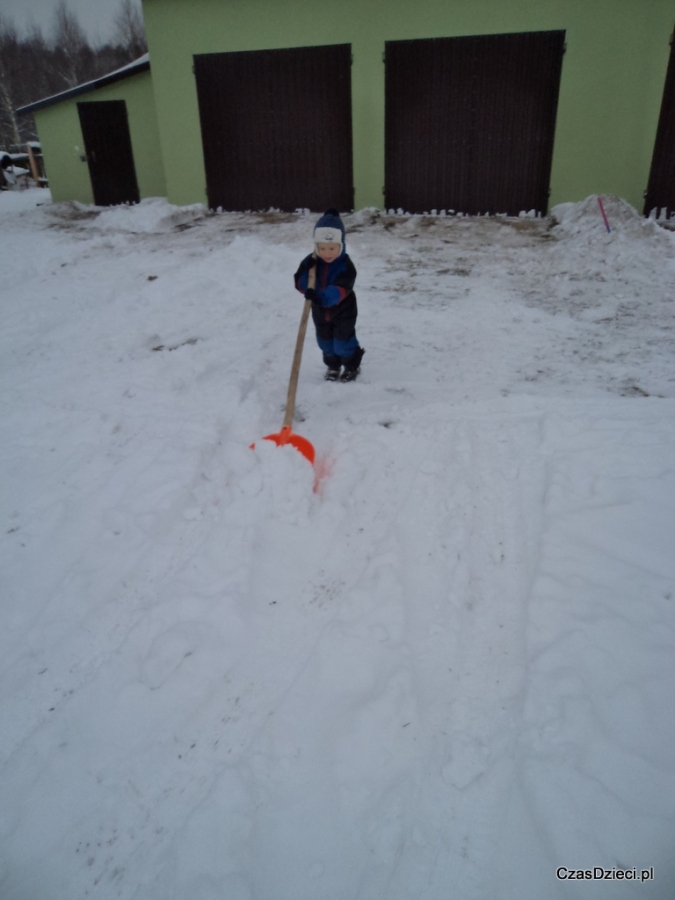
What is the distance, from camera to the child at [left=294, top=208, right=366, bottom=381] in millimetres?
3730

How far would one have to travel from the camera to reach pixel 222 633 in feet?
7.80

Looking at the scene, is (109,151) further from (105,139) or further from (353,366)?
(353,366)

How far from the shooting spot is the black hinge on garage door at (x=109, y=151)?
39.8 ft

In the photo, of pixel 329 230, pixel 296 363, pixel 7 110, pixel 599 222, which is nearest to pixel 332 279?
pixel 329 230

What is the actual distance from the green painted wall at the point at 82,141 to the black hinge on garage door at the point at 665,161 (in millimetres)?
9452

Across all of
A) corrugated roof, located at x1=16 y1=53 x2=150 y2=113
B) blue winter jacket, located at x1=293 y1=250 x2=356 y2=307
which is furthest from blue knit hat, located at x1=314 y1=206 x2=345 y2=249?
corrugated roof, located at x1=16 y1=53 x2=150 y2=113

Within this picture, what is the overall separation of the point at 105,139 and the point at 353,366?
447 inches

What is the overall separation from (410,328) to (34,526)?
11.6 feet

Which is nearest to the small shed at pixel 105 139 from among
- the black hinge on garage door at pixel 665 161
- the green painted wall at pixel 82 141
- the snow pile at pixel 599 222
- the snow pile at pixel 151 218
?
the green painted wall at pixel 82 141

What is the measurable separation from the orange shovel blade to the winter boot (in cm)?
115

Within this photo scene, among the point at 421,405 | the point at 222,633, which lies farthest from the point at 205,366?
the point at 222,633

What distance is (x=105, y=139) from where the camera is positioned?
40.5 ft

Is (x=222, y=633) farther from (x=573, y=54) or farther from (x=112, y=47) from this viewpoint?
(x=112, y=47)

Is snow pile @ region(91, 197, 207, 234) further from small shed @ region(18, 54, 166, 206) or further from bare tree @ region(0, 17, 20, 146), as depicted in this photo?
bare tree @ region(0, 17, 20, 146)
